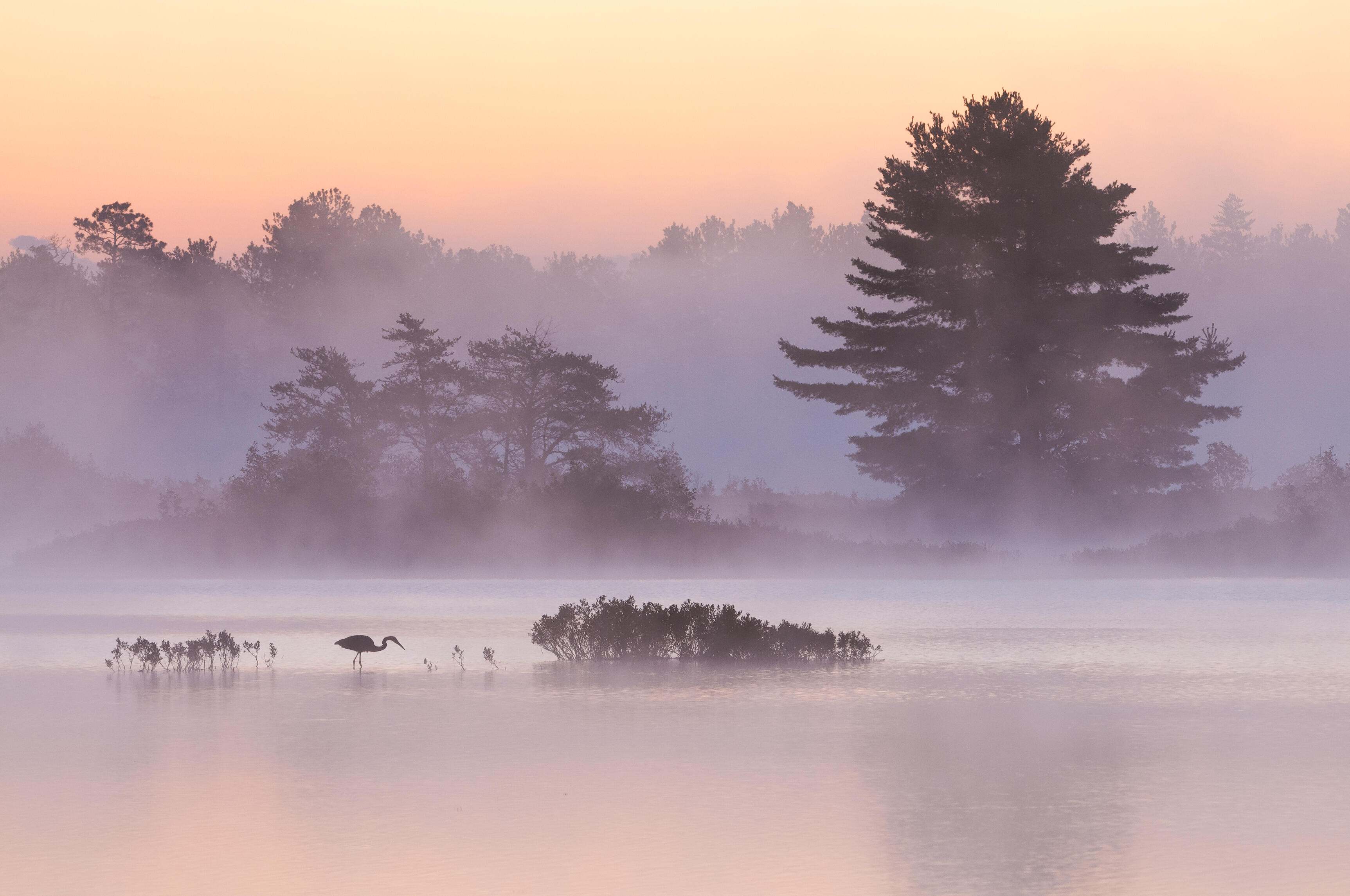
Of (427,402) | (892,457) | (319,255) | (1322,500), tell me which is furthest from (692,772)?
(319,255)

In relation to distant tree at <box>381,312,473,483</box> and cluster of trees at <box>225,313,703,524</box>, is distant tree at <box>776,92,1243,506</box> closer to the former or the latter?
cluster of trees at <box>225,313,703,524</box>

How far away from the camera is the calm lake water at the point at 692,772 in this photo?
7820mm

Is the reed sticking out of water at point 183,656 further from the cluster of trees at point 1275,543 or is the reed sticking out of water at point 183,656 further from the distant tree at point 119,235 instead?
the distant tree at point 119,235

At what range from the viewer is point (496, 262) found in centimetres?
13500

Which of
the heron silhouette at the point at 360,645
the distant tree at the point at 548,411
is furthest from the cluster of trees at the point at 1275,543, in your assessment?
the heron silhouette at the point at 360,645

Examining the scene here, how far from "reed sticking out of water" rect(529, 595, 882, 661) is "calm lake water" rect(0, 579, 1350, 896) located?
0.56 meters

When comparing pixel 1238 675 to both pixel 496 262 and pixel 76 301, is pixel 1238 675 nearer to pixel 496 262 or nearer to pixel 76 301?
pixel 76 301

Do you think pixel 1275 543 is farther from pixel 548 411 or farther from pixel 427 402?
pixel 427 402

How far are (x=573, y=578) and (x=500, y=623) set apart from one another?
16.6 metres

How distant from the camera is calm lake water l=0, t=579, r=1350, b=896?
7.82m

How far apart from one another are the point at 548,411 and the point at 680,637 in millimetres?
36902

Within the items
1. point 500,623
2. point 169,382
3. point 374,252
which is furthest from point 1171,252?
point 500,623

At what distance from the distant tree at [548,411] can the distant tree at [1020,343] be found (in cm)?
739

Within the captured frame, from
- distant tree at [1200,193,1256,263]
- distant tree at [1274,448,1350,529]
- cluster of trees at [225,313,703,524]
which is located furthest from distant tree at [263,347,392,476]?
distant tree at [1200,193,1256,263]
